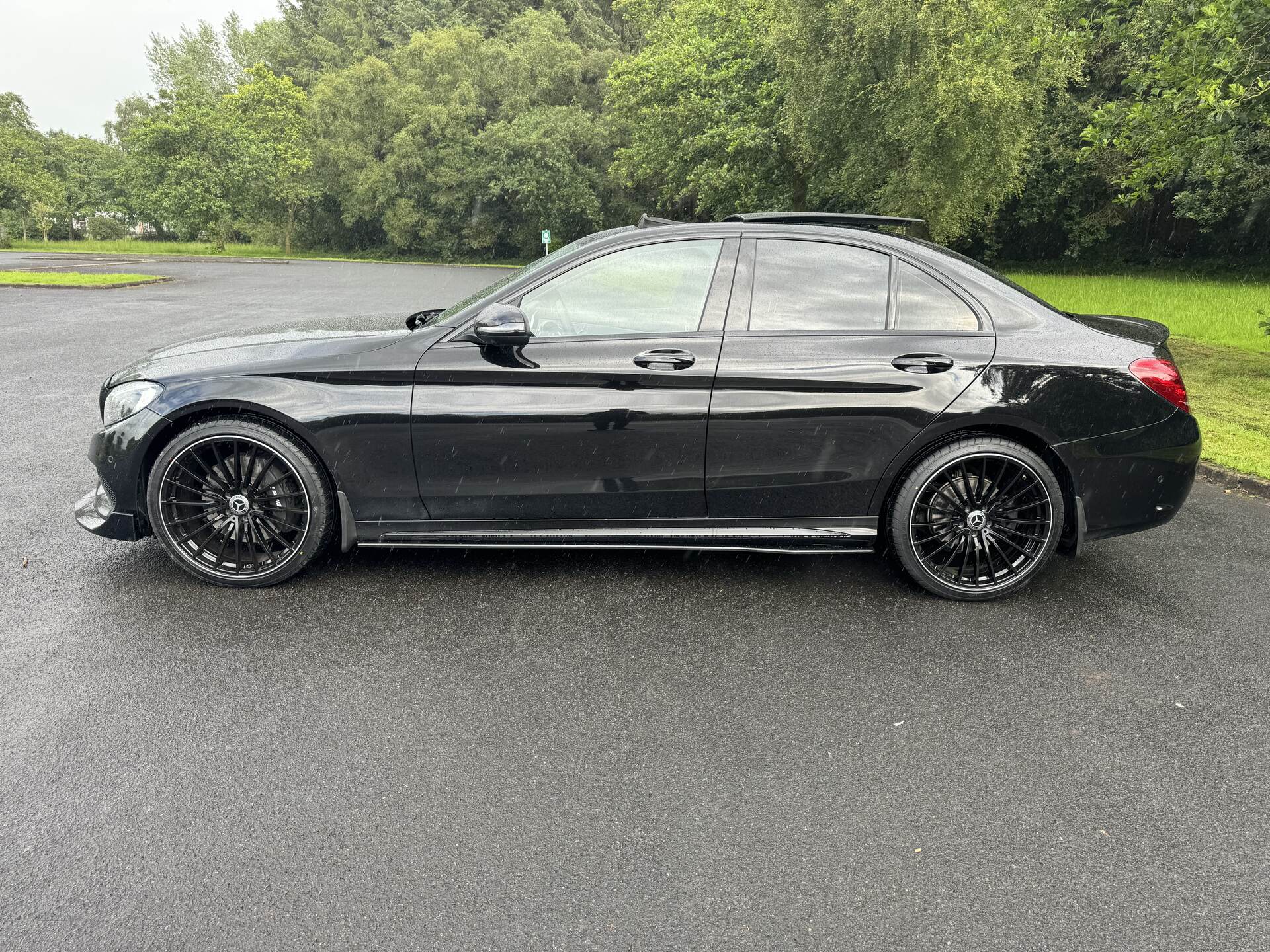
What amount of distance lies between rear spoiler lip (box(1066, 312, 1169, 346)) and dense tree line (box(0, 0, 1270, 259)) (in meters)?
4.95

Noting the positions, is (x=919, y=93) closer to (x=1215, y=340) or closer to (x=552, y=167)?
(x=1215, y=340)

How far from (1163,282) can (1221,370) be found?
64.4ft

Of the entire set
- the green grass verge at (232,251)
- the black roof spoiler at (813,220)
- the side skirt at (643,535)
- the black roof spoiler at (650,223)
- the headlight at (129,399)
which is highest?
the green grass verge at (232,251)

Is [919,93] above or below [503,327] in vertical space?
above

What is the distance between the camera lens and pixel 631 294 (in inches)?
158

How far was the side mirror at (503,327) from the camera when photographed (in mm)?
3717

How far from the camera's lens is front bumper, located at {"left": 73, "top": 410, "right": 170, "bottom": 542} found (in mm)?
3900

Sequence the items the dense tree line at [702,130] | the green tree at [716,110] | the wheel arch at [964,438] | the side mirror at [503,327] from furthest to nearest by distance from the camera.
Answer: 1. the green tree at [716,110]
2. the dense tree line at [702,130]
3. the wheel arch at [964,438]
4. the side mirror at [503,327]

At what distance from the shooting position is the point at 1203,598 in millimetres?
4168

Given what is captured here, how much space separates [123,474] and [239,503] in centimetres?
53

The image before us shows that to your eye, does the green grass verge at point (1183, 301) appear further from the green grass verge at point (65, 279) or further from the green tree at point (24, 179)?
the green tree at point (24, 179)

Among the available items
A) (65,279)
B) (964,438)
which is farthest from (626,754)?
(65,279)

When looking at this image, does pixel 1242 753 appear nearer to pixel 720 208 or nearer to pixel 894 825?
pixel 894 825

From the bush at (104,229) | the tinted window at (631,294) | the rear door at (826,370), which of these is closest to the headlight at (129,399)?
the tinted window at (631,294)
